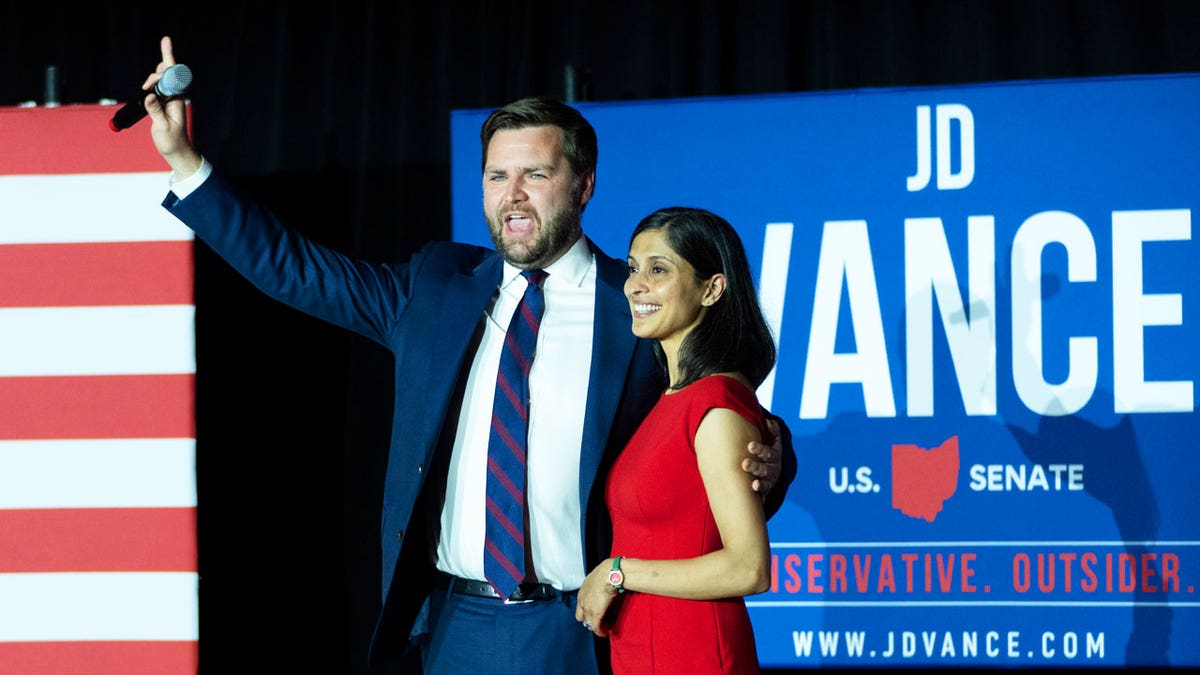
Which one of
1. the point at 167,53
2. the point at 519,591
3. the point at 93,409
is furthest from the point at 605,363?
the point at 93,409

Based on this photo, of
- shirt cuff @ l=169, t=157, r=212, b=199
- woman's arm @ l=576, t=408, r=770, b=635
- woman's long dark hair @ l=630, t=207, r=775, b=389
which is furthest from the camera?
shirt cuff @ l=169, t=157, r=212, b=199

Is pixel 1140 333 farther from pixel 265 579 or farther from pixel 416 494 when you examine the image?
pixel 265 579

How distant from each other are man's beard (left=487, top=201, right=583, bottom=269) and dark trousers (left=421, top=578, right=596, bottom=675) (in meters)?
0.54

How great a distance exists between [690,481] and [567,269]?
1.79 feet

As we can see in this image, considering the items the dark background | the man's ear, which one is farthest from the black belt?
the dark background

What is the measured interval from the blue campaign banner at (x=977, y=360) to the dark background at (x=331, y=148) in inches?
15.6

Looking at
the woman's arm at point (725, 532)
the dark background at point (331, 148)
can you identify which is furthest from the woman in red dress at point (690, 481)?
the dark background at point (331, 148)

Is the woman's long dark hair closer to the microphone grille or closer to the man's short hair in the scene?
the man's short hair

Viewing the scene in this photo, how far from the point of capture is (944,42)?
305 cm

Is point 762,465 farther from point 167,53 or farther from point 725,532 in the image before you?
point 167,53

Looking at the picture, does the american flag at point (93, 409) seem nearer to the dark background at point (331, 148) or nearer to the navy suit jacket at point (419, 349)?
the dark background at point (331, 148)

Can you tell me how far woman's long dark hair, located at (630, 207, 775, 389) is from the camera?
5.50 feet

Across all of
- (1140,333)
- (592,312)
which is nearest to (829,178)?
(1140,333)

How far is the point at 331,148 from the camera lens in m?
3.26
